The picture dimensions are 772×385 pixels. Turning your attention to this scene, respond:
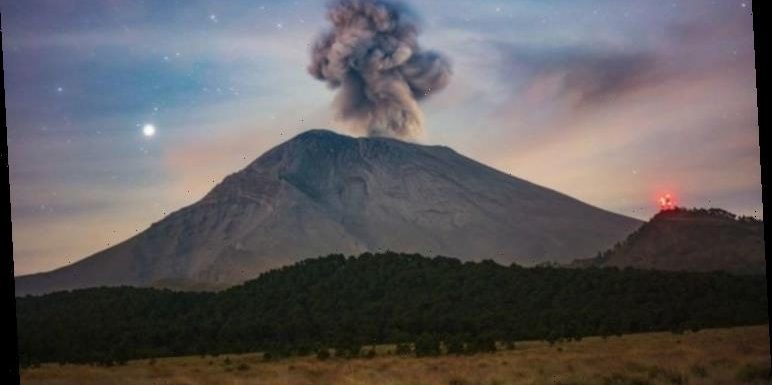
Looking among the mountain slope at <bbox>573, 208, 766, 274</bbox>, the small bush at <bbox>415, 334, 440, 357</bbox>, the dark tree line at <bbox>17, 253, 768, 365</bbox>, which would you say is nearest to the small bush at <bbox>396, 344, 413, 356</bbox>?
the dark tree line at <bbox>17, 253, 768, 365</bbox>

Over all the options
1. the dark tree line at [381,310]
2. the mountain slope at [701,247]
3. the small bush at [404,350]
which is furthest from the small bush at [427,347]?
the mountain slope at [701,247]

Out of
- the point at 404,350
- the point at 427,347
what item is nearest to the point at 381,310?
the point at 404,350

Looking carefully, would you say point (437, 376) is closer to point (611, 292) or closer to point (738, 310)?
point (738, 310)

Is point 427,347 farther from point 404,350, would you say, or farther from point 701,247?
point 701,247

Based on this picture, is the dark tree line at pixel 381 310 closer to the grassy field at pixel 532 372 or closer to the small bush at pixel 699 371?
the grassy field at pixel 532 372

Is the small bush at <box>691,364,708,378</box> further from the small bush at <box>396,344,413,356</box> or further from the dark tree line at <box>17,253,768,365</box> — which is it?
the dark tree line at <box>17,253,768,365</box>

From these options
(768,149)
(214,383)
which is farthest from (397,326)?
(768,149)
